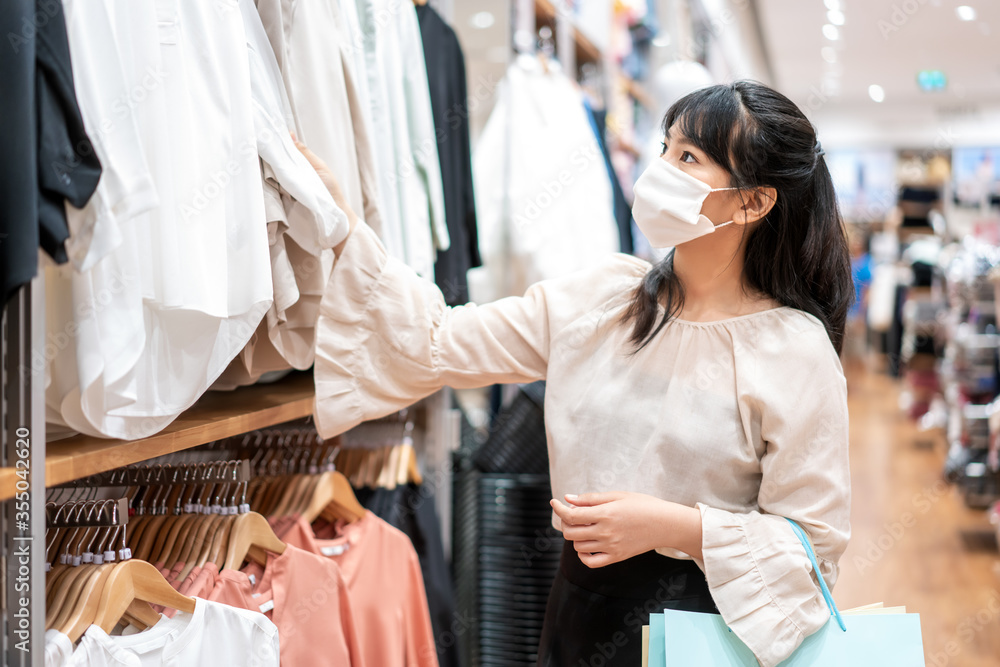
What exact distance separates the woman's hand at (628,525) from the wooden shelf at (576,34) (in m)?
2.40

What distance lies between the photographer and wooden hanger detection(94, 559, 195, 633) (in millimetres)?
1156

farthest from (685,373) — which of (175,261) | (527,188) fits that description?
(527,188)

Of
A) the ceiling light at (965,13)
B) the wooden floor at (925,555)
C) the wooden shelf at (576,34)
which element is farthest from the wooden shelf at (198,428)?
the ceiling light at (965,13)

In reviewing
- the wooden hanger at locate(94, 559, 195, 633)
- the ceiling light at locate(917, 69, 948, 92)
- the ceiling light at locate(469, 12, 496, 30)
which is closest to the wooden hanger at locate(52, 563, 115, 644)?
the wooden hanger at locate(94, 559, 195, 633)

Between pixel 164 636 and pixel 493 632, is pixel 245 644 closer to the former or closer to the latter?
pixel 164 636

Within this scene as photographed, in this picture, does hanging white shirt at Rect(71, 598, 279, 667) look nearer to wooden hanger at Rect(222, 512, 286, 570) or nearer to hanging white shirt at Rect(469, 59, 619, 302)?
wooden hanger at Rect(222, 512, 286, 570)

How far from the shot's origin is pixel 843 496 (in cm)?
128

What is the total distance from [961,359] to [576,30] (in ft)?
11.2

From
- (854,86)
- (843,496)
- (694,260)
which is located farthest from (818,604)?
(854,86)

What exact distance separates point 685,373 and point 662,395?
0.16 ft

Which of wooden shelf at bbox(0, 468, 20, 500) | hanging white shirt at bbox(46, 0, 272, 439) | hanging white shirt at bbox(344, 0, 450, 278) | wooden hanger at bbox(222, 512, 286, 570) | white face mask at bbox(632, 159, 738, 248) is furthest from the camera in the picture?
hanging white shirt at bbox(344, 0, 450, 278)

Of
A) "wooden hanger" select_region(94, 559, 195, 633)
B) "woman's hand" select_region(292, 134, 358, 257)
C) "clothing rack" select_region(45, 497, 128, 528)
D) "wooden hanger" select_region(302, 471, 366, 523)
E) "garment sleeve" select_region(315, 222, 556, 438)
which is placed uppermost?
"woman's hand" select_region(292, 134, 358, 257)

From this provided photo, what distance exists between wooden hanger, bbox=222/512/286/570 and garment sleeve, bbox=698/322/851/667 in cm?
73

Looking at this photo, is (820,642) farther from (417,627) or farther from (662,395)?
(417,627)
